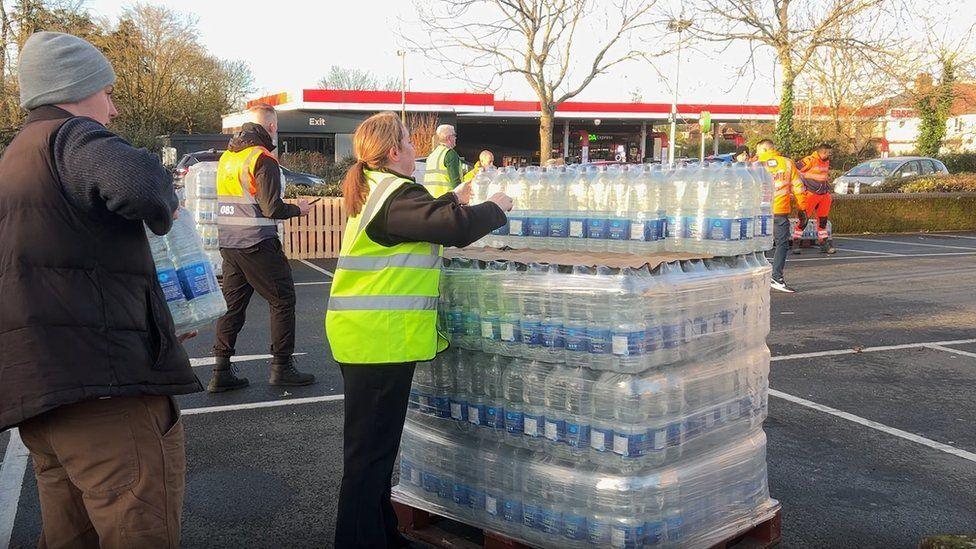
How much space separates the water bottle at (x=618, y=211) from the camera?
3797mm

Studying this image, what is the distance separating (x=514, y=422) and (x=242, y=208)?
11.0ft

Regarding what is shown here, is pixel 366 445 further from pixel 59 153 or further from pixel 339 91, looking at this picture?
pixel 339 91

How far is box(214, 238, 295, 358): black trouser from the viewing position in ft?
20.0

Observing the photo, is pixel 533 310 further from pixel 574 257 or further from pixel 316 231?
pixel 316 231

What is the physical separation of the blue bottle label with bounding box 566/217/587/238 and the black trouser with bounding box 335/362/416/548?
1.09m

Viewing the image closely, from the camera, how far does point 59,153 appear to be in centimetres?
243

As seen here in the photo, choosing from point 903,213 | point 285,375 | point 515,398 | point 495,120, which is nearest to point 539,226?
point 515,398

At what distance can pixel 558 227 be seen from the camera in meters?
4.08

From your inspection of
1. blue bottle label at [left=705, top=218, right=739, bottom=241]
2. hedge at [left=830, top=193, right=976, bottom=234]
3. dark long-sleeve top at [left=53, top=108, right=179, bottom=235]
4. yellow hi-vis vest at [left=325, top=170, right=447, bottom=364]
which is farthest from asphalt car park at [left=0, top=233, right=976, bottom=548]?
hedge at [left=830, top=193, right=976, bottom=234]

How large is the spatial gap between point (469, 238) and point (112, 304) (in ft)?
4.65

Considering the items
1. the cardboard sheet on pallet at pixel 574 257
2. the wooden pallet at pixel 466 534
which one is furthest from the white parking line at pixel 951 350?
the cardboard sheet on pallet at pixel 574 257

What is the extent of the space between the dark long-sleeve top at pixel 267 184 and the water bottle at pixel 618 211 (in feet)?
9.20

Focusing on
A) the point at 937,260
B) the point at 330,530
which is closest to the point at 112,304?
the point at 330,530

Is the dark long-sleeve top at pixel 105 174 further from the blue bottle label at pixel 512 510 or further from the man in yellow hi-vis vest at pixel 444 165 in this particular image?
the man in yellow hi-vis vest at pixel 444 165
